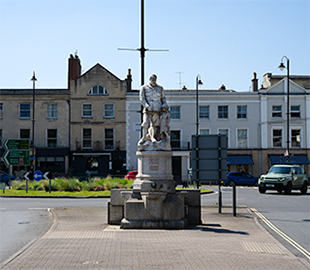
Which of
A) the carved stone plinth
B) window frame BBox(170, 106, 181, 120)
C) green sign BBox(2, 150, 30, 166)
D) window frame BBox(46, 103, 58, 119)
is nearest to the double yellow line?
the carved stone plinth

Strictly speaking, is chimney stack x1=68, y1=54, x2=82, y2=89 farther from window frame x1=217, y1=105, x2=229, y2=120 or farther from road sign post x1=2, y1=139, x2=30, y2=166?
road sign post x1=2, y1=139, x2=30, y2=166

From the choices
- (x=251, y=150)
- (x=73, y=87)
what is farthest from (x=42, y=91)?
(x=251, y=150)

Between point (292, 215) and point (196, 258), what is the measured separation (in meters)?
9.20

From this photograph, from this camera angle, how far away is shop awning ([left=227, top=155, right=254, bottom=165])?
46.5m

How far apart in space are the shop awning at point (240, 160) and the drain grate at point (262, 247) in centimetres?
3713

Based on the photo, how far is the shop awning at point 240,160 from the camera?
153 ft

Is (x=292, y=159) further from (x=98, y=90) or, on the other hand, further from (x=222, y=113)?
(x=98, y=90)

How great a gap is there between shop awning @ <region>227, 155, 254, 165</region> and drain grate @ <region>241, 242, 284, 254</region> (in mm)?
37129

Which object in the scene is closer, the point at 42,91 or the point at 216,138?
the point at 216,138

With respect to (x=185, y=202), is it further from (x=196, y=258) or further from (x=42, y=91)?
(x=42, y=91)

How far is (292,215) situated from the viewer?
631 inches

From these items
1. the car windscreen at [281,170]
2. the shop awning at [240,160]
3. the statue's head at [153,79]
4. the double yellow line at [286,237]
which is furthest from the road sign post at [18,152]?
the shop awning at [240,160]

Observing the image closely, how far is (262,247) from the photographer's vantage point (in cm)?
920

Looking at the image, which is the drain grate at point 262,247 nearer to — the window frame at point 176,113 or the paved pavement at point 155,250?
the paved pavement at point 155,250
